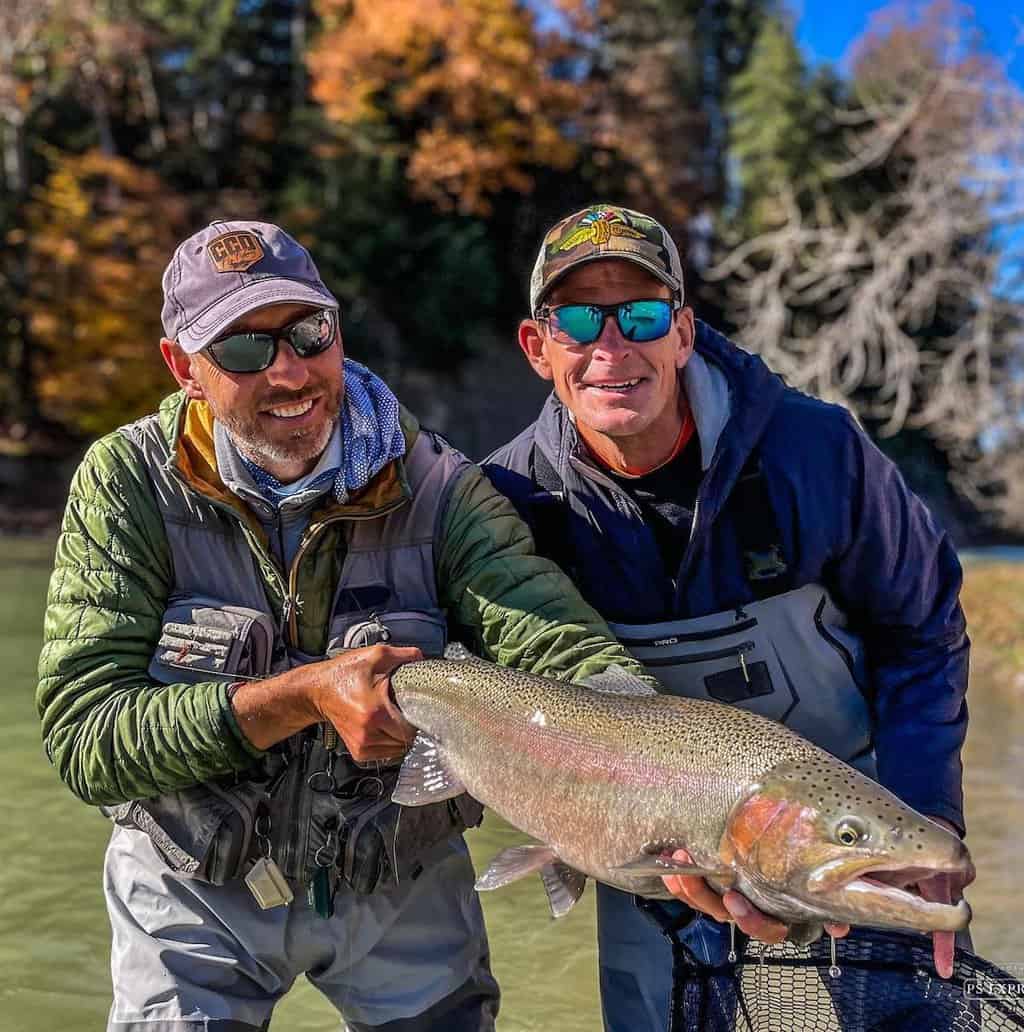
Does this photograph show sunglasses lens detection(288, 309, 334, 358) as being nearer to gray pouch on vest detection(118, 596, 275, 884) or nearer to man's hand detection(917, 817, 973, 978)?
gray pouch on vest detection(118, 596, 275, 884)

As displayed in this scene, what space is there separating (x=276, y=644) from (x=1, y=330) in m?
25.5

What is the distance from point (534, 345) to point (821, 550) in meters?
0.97

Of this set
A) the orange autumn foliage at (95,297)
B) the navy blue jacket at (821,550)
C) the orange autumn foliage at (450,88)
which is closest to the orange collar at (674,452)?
the navy blue jacket at (821,550)

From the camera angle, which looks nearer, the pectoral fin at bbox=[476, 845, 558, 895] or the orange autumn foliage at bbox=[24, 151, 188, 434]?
the pectoral fin at bbox=[476, 845, 558, 895]

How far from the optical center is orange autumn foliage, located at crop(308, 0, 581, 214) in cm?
2980

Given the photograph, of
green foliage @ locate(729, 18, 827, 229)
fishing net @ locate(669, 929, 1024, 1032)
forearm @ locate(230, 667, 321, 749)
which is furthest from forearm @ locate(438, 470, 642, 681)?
green foliage @ locate(729, 18, 827, 229)

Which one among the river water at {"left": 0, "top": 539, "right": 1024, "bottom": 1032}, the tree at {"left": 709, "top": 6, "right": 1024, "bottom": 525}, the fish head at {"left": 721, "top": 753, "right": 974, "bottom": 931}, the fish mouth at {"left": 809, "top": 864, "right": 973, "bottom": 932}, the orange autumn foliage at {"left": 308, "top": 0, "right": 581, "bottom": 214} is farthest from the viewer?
the orange autumn foliage at {"left": 308, "top": 0, "right": 581, "bottom": 214}

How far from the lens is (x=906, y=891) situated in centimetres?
220

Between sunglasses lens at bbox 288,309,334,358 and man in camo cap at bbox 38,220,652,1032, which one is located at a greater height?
sunglasses lens at bbox 288,309,334,358

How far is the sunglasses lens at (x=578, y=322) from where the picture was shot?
3.18 m

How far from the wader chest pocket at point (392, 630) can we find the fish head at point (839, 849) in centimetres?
93

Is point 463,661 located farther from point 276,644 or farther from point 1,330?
point 1,330

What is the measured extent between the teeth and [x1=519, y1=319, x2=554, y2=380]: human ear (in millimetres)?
704

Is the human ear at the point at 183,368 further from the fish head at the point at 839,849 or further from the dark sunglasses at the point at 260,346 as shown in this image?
the fish head at the point at 839,849
